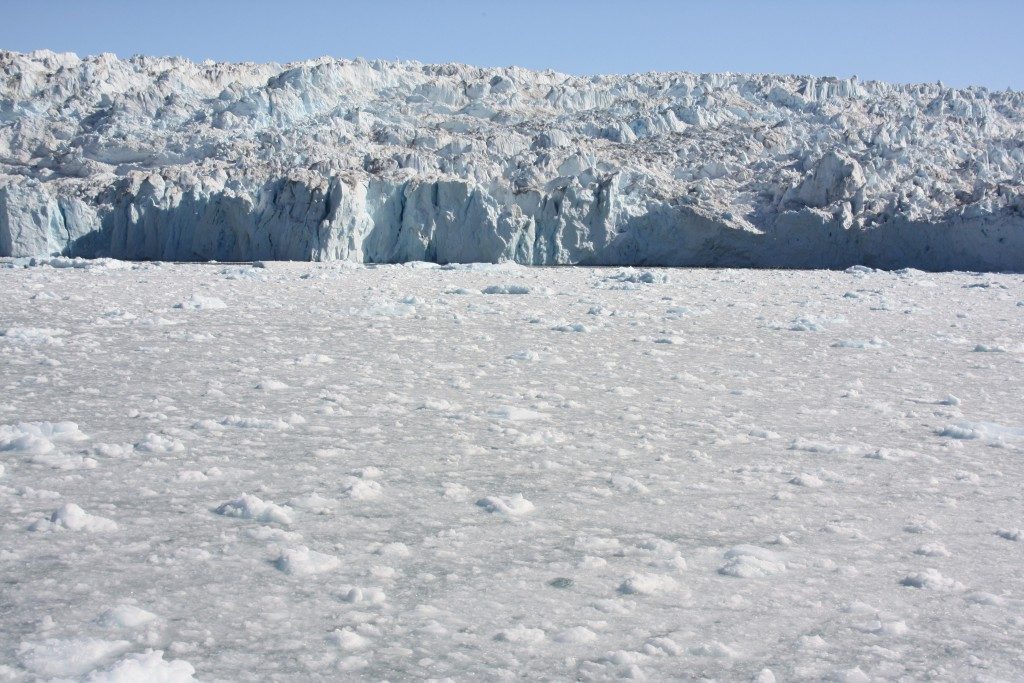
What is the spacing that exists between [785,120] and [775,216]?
6.13 metres

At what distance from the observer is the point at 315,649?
165 centimetres

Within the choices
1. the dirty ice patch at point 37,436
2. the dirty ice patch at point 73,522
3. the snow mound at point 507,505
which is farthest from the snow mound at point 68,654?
the dirty ice patch at point 37,436

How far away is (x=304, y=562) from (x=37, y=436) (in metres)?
1.54

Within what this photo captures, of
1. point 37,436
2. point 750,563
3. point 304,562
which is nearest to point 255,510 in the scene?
point 304,562

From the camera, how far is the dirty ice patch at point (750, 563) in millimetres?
2082

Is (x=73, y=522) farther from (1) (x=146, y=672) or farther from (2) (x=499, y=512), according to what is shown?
(2) (x=499, y=512)

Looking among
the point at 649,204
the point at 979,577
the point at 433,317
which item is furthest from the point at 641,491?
the point at 649,204

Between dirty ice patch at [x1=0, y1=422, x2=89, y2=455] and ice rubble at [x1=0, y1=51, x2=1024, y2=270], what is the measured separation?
45.4 ft

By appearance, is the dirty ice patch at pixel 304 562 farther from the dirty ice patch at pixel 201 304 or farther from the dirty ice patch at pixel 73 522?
the dirty ice patch at pixel 201 304

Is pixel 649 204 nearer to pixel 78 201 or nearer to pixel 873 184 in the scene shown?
pixel 873 184

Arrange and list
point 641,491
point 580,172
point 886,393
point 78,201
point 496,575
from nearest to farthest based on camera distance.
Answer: point 496,575 < point 641,491 < point 886,393 < point 78,201 < point 580,172

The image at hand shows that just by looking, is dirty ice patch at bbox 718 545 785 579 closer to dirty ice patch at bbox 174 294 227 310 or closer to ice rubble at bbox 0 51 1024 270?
dirty ice patch at bbox 174 294 227 310

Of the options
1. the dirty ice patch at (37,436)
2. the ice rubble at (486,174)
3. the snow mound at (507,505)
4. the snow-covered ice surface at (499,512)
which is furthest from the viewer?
the ice rubble at (486,174)

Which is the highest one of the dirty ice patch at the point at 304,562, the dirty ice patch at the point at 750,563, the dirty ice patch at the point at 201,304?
the dirty ice patch at the point at 201,304
